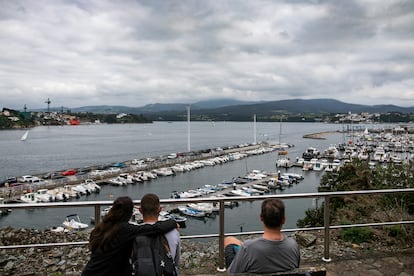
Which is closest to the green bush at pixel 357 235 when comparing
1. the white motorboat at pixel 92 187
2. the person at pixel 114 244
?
the person at pixel 114 244

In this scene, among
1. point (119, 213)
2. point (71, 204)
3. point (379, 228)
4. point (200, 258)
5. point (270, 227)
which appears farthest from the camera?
point (379, 228)

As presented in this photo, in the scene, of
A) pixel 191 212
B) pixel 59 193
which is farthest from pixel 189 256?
pixel 59 193

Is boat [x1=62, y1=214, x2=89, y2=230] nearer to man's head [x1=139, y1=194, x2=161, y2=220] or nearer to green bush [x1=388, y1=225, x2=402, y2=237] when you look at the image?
green bush [x1=388, y1=225, x2=402, y2=237]

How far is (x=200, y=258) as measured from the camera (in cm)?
389

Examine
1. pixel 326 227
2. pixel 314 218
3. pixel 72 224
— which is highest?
pixel 326 227

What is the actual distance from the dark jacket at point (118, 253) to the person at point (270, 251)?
1.59ft

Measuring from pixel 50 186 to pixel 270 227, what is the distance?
42202 millimetres

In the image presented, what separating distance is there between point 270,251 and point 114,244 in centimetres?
93

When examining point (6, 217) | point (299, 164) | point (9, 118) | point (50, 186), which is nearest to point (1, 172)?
→ point (50, 186)

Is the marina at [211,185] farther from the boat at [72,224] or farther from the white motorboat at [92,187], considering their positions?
the boat at [72,224]

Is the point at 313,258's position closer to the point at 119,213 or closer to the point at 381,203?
the point at 119,213

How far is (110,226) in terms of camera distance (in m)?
2.00

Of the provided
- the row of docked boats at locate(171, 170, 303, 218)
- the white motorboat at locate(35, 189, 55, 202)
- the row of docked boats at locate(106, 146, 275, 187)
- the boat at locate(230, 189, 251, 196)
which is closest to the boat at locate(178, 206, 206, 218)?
the row of docked boats at locate(171, 170, 303, 218)

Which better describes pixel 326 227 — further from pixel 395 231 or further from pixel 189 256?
pixel 189 256
